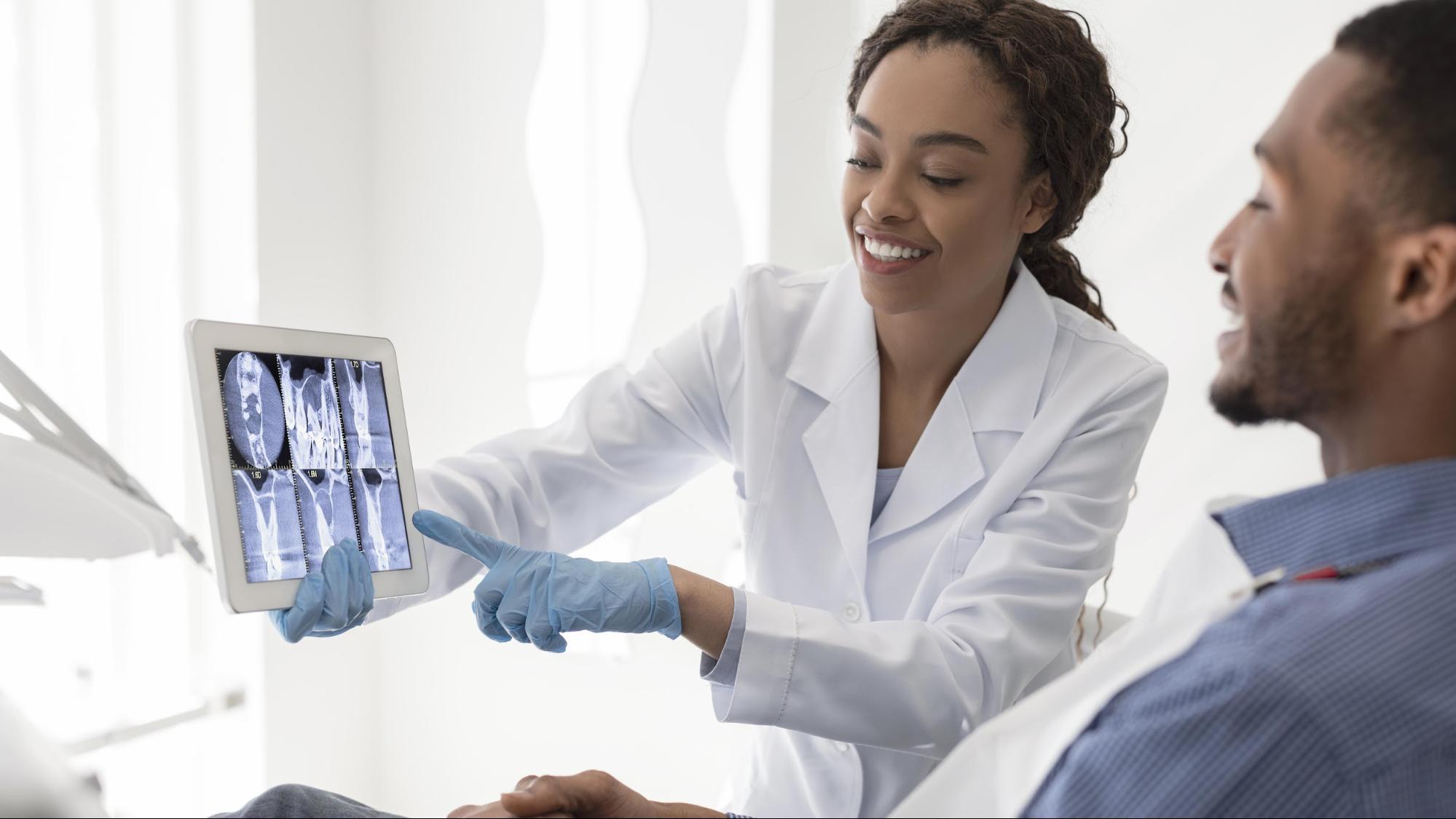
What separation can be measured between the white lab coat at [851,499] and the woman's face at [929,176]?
0.43 feet

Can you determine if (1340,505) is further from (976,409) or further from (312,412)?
(312,412)

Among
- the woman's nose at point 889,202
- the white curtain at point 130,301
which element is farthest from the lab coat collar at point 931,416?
the white curtain at point 130,301

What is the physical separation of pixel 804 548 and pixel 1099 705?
69 cm

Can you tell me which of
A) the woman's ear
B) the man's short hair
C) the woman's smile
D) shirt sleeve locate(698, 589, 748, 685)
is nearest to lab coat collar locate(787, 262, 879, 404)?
the woman's smile

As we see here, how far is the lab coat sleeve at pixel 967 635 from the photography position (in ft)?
3.97

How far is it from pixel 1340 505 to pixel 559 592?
740 millimetres

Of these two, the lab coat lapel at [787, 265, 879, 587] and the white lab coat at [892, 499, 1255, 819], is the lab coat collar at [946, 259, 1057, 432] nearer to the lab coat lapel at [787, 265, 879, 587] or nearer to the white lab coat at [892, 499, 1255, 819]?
the lab coat lapel at [787, 265, 879, 587]

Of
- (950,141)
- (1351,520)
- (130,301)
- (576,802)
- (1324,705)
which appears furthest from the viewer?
(130,301)

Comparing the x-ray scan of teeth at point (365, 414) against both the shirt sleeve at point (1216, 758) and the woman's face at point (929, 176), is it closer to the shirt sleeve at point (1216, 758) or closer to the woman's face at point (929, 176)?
the woman's face at point (929, 176)

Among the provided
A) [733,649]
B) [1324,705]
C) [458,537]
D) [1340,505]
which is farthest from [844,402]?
[1324,705]

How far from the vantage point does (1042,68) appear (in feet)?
4.55

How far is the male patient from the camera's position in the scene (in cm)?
71

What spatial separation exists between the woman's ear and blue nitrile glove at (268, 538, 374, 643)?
915 mm

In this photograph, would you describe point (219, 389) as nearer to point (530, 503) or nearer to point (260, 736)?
point (530, 503)
